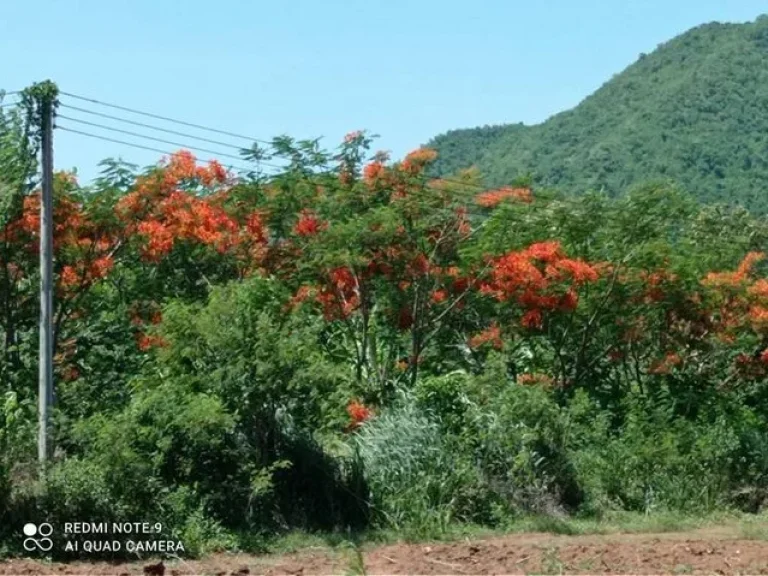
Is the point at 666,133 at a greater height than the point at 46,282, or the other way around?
the point at 666,133

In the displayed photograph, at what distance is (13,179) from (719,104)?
55137mm

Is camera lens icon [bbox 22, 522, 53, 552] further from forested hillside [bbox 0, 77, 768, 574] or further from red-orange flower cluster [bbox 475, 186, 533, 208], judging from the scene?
red-orange flower cluster [bbox 475, 186, 533, 208]

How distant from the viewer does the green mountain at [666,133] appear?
182ft

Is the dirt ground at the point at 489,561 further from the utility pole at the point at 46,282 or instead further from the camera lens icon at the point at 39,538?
the utility pole at the point at 46,282

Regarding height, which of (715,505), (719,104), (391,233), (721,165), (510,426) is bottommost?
(715,505)

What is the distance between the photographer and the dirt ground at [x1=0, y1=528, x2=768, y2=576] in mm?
12914

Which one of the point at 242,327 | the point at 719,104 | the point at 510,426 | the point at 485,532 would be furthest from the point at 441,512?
the point at 719,104

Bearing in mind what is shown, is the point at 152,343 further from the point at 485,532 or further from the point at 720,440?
the point at 720,440

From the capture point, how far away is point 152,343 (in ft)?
53.7

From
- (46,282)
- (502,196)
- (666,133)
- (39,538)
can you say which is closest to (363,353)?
(502,196)

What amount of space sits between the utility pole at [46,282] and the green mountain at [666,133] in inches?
1381

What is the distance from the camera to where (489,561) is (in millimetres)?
13477

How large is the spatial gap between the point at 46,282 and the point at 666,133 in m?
49.7

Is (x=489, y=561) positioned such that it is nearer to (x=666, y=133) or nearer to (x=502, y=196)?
(x=502, y=196)
